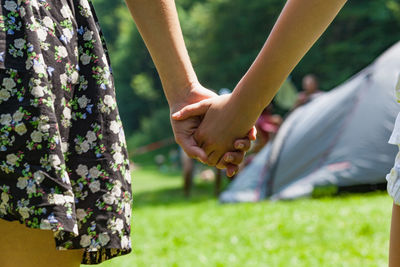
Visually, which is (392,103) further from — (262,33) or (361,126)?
(262,33)

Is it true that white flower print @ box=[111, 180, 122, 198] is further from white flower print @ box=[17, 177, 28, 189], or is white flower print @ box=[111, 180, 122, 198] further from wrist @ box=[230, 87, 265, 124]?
wrist @ box=[230, 87, 265, 124]

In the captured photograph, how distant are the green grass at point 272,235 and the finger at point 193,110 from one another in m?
2.31

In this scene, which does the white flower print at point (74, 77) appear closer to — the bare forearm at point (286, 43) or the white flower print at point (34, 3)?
the white flower print at point (34, 3)

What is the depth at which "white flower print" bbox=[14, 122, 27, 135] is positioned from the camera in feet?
3.56

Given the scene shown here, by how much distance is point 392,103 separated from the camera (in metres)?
6.87

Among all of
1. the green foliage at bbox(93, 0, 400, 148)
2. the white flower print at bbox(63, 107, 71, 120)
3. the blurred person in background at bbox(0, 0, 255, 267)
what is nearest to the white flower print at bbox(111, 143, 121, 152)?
the blurred person in background at bbox(0, 0, 255, 267)

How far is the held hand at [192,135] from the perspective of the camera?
1596mm

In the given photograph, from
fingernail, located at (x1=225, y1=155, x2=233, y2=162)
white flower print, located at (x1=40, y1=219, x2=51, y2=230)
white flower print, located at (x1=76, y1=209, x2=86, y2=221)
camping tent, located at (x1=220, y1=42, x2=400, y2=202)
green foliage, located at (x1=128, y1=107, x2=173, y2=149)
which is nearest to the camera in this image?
white flower print, located at (x1=40, y1=219, x2=51, y2=230)

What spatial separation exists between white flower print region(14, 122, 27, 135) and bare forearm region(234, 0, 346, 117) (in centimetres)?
59

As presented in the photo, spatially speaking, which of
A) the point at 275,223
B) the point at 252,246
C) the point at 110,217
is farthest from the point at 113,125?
the point at 275,223

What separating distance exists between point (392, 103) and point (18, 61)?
248 inches

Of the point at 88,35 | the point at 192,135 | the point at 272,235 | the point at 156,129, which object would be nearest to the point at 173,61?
the point at 192,135

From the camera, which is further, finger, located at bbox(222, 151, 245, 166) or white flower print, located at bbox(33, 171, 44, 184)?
finger, located at bbox(222, 151, 245, 166)

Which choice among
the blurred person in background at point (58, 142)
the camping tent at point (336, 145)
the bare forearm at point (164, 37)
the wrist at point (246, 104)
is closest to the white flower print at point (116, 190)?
the blurred person in background at point (58, 142)
